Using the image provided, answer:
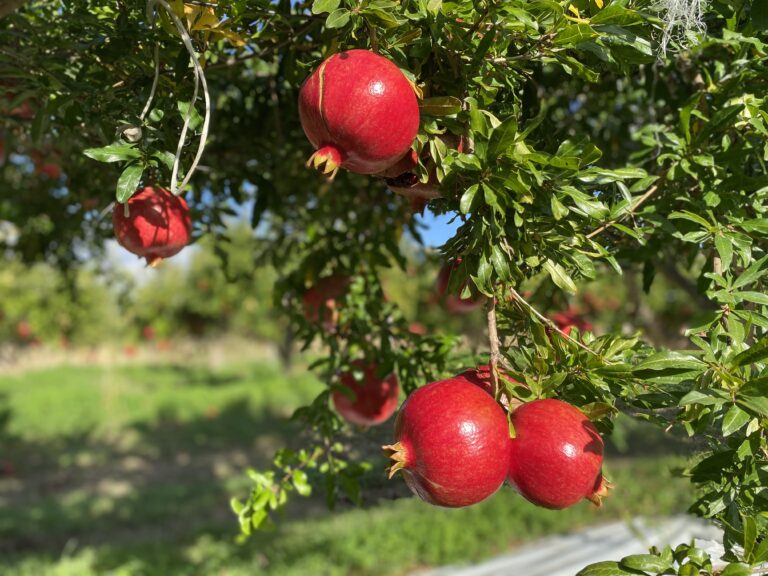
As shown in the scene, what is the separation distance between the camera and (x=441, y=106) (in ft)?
2.93

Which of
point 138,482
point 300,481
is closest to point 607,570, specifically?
point 300,481

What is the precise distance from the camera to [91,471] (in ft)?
27.2

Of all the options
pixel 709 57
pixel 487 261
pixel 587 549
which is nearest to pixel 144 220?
pixel 487 261

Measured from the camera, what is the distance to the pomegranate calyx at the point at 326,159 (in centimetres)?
83

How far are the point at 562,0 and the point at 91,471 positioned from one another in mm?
8857

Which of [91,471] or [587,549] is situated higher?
[587,549]

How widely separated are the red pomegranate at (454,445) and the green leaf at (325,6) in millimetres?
523

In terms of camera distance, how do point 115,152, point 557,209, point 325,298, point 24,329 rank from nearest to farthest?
point 557,209 < point 115,152 < point 325,298 < point 24,329

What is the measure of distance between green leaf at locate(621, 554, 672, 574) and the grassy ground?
2.65 feet

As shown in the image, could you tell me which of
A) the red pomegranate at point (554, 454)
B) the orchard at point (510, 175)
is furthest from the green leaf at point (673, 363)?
the red pomegranate at point (554, 454)

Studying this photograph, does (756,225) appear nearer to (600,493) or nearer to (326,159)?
(600,493)

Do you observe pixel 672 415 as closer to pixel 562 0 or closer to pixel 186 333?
pixel 562 0

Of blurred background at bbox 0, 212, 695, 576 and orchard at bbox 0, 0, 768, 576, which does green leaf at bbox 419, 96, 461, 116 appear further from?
blurred background at bbox 0, 212, 695, 576

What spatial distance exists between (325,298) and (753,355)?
1.21 meters
